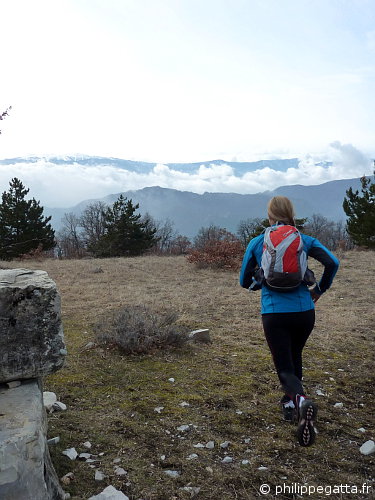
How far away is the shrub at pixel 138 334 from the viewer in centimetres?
485

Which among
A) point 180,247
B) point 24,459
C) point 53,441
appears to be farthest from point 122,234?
point 24,459

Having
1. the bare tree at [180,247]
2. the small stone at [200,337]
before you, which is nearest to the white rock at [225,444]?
the small stone at [200,337]

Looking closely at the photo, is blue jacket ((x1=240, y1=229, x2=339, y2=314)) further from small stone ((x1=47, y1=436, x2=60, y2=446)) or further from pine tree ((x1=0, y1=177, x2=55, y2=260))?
pine tree ((x1=0, y1=177, x2=55, y2=260))

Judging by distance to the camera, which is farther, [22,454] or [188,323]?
[188,323]

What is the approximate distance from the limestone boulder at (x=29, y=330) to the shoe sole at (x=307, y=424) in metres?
1.78

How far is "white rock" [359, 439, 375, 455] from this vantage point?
2.92 metres

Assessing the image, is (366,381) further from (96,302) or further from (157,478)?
(96,302)

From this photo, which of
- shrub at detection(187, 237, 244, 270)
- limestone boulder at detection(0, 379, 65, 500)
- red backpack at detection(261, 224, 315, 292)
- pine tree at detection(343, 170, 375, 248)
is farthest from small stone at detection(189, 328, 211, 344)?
pine tree at detection(343, 170, 375, 248)

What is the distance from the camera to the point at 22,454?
2045 mm

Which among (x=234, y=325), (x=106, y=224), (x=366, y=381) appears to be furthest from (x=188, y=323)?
(x=106, y=224)

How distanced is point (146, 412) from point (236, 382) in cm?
112

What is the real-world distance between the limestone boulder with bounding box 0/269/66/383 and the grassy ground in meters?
0.70

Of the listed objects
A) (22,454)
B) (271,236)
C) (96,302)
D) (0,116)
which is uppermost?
(0,116)

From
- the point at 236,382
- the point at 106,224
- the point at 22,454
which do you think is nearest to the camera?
the point at 22,454
